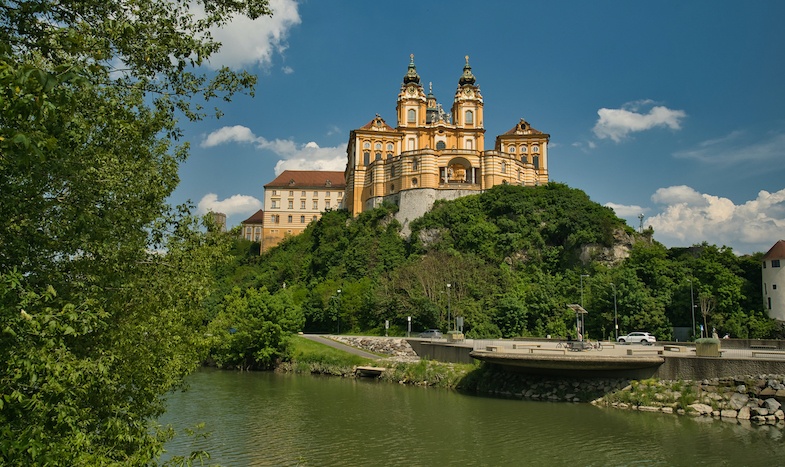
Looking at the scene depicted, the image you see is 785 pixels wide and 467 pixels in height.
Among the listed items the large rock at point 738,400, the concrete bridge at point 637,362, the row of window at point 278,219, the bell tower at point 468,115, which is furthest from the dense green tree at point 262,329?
the row of window at point 278,219

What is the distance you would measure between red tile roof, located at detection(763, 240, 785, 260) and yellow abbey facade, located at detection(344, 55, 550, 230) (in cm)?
3098

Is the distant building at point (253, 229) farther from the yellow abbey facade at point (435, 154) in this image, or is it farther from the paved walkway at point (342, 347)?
the paved walkway at point (342, 347)

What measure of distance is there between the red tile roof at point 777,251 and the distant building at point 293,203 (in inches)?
2448

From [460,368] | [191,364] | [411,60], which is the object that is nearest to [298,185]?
[411,60]

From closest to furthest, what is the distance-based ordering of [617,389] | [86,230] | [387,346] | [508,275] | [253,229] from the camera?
[86,230]
[617,389]
[387,346]
[508,275]
[253,229]

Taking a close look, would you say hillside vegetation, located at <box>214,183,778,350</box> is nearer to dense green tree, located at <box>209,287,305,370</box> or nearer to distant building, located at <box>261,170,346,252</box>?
dense green tree, located at <box>209,287,305,370</box>

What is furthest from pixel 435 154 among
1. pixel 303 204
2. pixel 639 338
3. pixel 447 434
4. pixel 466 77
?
pixel 447 434

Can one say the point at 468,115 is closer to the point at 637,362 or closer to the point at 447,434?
the point at 637,362

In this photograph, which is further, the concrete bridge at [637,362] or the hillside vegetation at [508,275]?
the hillside vegetation at [508,275]

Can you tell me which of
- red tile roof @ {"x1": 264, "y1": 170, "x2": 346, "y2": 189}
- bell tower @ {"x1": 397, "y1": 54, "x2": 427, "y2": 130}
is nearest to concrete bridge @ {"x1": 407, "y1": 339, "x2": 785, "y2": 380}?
bell tower @ {"x1": 397, "y1": 54, "x2": 427, "y2": 130}

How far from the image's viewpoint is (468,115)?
77688 mm

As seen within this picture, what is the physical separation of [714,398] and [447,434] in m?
11.2

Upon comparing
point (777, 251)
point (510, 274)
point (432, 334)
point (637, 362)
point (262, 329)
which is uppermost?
point (777, 251)

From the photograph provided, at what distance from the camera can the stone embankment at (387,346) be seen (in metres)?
39.4
